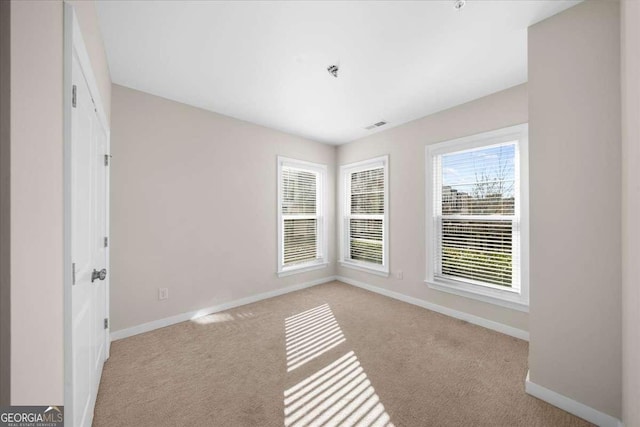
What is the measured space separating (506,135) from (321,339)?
295cm

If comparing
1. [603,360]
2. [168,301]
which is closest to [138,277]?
[168,301]

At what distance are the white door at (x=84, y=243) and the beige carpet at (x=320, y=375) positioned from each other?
40cm

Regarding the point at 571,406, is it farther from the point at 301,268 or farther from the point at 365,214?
the point at 301,268

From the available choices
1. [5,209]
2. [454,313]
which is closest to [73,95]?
[5,209]

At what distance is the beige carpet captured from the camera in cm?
159

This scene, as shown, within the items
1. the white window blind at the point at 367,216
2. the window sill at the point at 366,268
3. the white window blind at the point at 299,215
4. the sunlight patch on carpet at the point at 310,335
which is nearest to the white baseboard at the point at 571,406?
the sunlight patch on carpet at the point at 310,335

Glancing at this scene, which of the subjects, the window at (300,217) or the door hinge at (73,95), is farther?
the window at (300,217)

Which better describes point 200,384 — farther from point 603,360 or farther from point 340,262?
point 340,262

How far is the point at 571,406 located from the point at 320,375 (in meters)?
1.67

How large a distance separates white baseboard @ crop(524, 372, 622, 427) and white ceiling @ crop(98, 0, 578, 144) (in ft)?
8.44

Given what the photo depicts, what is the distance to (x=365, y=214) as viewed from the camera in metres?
4.36

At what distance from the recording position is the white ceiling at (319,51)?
5.44 feet

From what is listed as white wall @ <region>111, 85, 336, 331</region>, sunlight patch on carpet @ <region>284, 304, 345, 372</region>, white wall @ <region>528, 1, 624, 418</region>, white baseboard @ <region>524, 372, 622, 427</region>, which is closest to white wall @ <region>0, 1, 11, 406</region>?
sunlight patch on carpet @ <region>284, 304, 345, 372</region>

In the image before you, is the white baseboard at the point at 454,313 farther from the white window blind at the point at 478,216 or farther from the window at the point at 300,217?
the window at the point at 300,217
